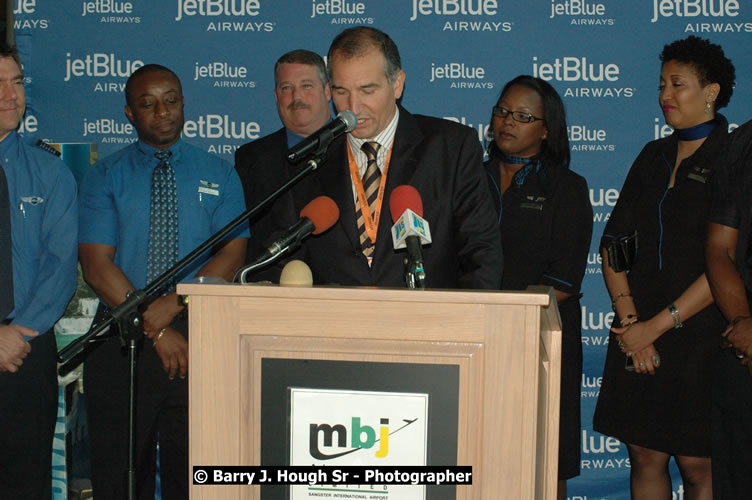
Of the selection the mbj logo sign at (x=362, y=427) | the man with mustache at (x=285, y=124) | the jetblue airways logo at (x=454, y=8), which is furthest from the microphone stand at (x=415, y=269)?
the jetblue airways logo at (x=454, y=8)

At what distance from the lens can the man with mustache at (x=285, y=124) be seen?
3.83m

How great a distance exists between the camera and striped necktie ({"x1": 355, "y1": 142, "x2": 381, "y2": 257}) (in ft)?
8.29

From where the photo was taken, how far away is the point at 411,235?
6.03 feet

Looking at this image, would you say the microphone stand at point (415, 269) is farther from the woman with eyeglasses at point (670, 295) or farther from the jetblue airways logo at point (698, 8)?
the jetblue airways logo at point (698, 8)

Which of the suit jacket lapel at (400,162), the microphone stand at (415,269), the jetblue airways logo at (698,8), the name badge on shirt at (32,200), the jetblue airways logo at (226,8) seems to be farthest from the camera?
the jetblue airways logo at (226,8)

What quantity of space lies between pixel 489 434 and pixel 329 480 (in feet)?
1.20

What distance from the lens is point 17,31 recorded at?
4.27m

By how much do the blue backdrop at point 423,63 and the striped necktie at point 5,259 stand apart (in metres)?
1.08

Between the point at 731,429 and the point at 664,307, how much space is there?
0.65 metres

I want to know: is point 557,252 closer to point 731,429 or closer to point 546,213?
point 546,213

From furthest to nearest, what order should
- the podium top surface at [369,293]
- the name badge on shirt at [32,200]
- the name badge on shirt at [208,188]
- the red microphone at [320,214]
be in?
the name badge on shirt at [208,188]
the name badge on shirt at [32,200]
the red microphone at [320,214]
the podium top surface at [369,293]

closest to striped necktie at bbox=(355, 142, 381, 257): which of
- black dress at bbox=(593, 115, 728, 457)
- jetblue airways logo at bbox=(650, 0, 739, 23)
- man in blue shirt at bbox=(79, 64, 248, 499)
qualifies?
man in blue shirt at bbox=(79, 64, 248, 499)

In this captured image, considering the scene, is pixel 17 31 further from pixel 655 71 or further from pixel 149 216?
pixel 655 71

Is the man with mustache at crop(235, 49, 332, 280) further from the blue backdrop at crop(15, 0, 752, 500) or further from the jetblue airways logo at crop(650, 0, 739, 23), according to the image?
the jetblue airways logo at crop(650, 0, 739, 23)
